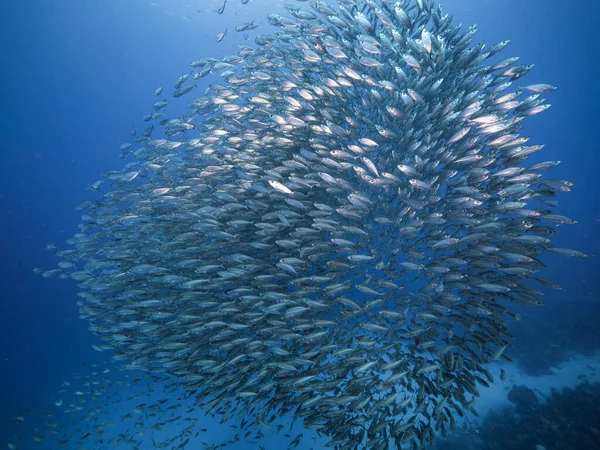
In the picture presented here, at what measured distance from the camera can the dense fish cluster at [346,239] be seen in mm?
5531

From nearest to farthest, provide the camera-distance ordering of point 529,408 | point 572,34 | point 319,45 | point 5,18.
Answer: point 319,45 → point 529,408 → point 5,18 → point 572,34

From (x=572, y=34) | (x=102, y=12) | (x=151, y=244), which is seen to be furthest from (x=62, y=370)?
(x=572, y=34)

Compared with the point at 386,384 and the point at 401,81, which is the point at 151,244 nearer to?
the point at 386,384

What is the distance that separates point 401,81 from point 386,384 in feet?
18.1

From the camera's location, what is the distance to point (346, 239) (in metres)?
6.38

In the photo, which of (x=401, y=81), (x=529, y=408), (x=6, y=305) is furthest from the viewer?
(x=6, y=305)

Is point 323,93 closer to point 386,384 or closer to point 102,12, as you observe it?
point 386,384

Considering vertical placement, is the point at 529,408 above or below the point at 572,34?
below

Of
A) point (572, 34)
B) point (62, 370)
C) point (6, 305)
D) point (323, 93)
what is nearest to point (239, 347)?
point (323, 93)

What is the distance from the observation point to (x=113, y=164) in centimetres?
3641

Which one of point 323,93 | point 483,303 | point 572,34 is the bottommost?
point 483,303

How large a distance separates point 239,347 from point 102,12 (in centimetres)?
3504

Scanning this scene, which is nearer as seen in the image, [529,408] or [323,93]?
[323,93]

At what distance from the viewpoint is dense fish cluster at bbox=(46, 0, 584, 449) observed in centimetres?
553
